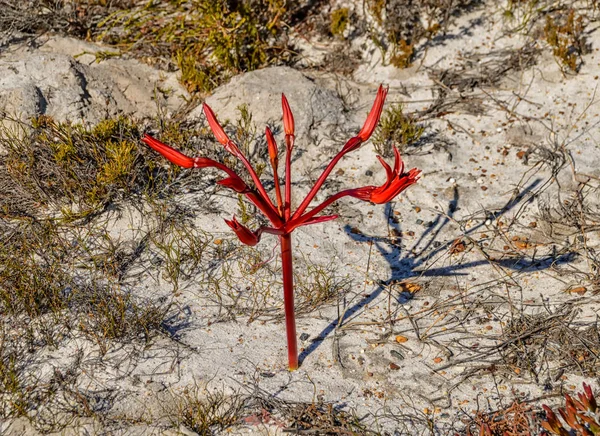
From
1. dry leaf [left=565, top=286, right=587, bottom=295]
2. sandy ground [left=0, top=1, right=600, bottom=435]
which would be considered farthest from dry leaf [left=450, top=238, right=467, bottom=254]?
dry leaf [left=565, top=286, right=587, bottom=295]

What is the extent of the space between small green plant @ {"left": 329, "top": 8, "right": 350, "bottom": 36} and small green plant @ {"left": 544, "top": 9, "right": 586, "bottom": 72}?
165 cm

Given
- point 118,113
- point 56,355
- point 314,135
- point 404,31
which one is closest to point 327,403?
point 56,355

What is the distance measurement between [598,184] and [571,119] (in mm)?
716

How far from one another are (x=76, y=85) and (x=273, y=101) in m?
1.45

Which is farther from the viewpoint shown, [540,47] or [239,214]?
[540,47]

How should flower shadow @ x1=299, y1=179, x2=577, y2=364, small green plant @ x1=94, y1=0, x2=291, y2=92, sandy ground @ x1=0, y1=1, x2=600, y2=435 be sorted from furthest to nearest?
small green plant @ x1=94, y1=0, x2=291, y2=92 → flower shadow @ x1=299, y1=179, x2=577, y2=364 → sandy ground @ x1=0, y1=1, x2=600, y2=435

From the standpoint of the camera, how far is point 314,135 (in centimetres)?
528

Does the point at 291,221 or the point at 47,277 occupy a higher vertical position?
the point at 291,221

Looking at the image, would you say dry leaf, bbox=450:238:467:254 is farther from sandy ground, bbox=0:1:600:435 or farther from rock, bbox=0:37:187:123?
rock, bbox=0:37:187:123

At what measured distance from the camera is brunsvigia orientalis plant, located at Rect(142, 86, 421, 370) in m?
2.75

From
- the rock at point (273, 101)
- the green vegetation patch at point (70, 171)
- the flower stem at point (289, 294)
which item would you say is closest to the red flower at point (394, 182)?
the flower stem at point (289, 294)

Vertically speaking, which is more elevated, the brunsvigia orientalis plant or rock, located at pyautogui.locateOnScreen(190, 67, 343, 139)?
the brunsvigia orientalis plant

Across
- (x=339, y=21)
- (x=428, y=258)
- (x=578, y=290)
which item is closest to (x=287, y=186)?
(x=428, y=258)

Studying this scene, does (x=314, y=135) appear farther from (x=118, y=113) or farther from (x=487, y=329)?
(x=487, y=329)
